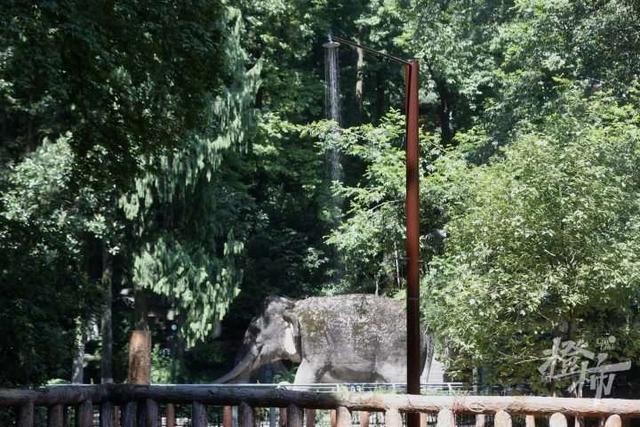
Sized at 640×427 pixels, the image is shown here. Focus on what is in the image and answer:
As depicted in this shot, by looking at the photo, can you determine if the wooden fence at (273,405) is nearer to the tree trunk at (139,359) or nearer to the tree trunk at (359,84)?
the tree trunk at (139,359)

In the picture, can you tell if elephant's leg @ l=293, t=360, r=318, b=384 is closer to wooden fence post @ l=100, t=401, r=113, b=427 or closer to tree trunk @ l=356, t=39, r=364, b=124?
tree trunk @ l=356, t=39, r=364, b=124

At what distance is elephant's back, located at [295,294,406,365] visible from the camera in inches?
877

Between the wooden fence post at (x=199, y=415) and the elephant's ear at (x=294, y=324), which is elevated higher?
the elephant's ear at (x=294, y=324)

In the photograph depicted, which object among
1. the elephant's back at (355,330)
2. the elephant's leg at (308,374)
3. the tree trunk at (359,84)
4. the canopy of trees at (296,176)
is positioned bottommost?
the elephant's leg at (308,374)

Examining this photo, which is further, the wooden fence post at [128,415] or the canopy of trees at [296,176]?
the canopy of trees at [296,176]

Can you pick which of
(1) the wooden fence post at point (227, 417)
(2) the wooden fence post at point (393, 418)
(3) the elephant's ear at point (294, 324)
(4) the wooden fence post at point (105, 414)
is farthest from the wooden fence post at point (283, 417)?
(3) the elephant's ear at point (294, 324)

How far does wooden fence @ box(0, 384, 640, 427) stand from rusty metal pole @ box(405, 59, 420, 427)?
398 centimetres

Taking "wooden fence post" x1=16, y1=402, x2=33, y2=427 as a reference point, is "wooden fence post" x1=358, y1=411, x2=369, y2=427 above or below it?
below

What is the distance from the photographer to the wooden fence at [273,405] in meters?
6.43

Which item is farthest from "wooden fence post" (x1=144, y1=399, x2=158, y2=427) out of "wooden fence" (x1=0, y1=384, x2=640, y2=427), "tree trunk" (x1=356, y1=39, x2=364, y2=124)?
"tree trunk" (x1=356, y1=39, x2=364, y2=124)

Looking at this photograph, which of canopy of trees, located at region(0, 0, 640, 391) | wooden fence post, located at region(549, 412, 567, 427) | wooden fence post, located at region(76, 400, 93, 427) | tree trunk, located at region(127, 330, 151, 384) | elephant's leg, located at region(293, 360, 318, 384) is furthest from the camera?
elephant's leg, located at region(293, 360, 318, 384)

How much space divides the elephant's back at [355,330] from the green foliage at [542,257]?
4.11 m

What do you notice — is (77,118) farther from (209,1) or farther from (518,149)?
(518,149)

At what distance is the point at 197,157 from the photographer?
85.6ft
